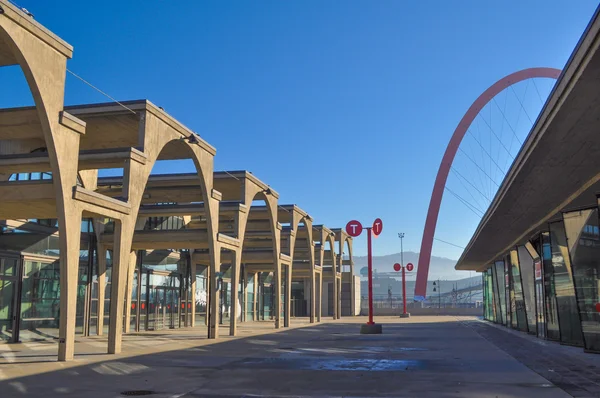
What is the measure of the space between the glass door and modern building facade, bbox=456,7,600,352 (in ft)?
58.6

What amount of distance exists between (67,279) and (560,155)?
1305 centimetres

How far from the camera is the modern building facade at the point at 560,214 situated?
10469 millimetres

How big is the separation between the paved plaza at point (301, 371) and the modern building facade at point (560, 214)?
1906 millimetres

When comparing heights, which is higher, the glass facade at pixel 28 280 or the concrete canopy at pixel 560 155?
the concrete canopy at pixel 560 155

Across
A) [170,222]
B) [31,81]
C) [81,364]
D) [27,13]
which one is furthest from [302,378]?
[170,222]

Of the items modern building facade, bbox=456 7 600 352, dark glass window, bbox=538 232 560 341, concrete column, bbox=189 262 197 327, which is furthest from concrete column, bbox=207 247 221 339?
dark glass window, bbox=538 232 560 341

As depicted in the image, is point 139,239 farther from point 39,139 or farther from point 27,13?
point 27,13

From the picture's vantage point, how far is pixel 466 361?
1681 centimetres

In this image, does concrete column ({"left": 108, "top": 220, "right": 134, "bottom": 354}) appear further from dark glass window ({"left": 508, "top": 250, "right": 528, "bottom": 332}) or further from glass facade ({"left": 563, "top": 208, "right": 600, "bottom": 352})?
dark glass window ({"left": 508, "top": 250, "right": 528, "bottom": 332})

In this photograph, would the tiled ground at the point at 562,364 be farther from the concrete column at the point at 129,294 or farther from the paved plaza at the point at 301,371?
the concrete column at the point at 129,294

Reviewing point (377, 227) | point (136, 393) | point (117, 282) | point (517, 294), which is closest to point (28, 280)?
point (117, 282)

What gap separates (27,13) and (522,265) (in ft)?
83.9

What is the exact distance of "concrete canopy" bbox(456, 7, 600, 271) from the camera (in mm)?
9344

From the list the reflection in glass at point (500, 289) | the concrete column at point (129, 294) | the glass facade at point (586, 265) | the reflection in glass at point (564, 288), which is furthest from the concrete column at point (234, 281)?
the reflection in glass at point (500, 289)
